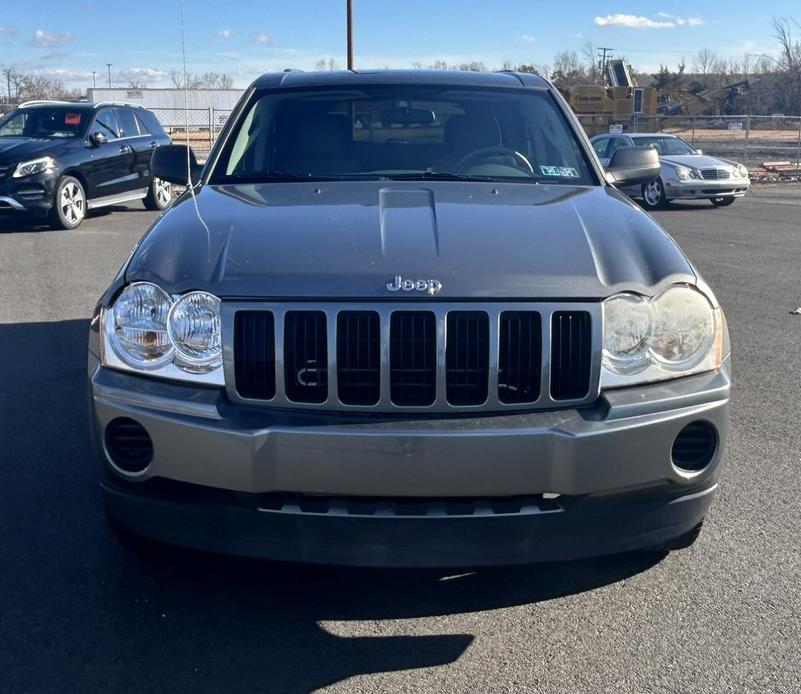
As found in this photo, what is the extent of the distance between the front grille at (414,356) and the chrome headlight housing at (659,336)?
0.08m

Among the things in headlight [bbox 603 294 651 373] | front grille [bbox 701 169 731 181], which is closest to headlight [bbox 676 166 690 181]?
front grille [bbox 701 169 731 181]

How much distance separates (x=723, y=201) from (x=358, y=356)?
18663 millimetres

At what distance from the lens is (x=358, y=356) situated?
2.91 metres

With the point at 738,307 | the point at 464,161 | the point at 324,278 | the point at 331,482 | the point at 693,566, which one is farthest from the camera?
the point at 738,307

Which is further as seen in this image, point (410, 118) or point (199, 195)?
point (410, 118)

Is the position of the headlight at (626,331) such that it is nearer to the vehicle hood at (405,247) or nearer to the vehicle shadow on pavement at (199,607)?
the vehicle hood at (405,247)

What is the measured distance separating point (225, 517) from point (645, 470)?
1244mm

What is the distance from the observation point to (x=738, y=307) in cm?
858

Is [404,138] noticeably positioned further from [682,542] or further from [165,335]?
[682,542]

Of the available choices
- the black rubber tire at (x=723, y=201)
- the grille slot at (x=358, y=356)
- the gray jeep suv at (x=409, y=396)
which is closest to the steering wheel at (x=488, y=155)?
the gray jeep suv at (x=409, y=396)

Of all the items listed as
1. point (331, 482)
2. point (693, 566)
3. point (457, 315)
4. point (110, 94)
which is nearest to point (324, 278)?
point (457, 315)

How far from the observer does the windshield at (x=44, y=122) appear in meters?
14.0

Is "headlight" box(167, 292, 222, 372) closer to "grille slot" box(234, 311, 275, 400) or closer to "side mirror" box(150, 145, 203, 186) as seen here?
"grille slot" box(234, 311, 275, 400)

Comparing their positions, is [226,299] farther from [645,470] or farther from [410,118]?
[410,118]
